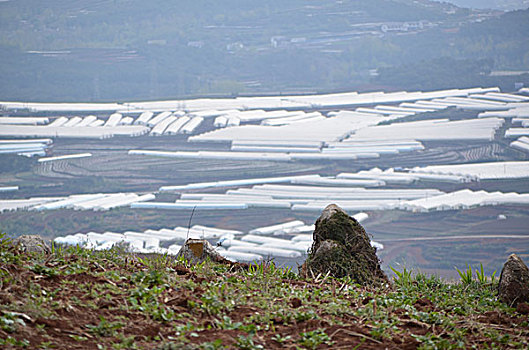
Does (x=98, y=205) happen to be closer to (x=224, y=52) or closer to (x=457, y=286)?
(x=457, y=286)

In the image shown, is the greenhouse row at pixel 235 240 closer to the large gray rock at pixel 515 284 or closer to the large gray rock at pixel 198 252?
the large gray rock at pixel 198 252

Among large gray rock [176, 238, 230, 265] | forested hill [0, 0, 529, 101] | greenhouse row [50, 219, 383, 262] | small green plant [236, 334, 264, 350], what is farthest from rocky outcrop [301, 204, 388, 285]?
forested hill [0, 0, 529, 101]

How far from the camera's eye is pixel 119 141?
51.6 metres

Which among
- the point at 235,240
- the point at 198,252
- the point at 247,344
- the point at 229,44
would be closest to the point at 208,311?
the point at 247,344

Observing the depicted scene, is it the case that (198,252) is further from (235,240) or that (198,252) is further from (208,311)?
(235,240)

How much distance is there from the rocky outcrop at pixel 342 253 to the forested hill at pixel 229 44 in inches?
2799

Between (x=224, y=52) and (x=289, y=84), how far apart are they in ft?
39.5

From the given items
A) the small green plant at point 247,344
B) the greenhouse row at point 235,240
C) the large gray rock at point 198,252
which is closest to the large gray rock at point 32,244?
the large gray rock at point 198,252

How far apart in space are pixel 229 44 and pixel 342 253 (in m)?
89.9

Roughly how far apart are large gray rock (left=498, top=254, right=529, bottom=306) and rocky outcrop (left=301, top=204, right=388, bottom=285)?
1.22m

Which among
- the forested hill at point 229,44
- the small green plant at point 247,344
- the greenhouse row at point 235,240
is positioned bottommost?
the greenhouse row at point 235,240

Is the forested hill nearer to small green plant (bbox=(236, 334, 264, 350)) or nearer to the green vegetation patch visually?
the green vegetation patch

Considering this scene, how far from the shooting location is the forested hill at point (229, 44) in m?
82.0

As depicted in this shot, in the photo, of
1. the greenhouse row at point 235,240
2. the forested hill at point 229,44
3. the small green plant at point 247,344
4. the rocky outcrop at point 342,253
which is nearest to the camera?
the small green plant at point 247,344
